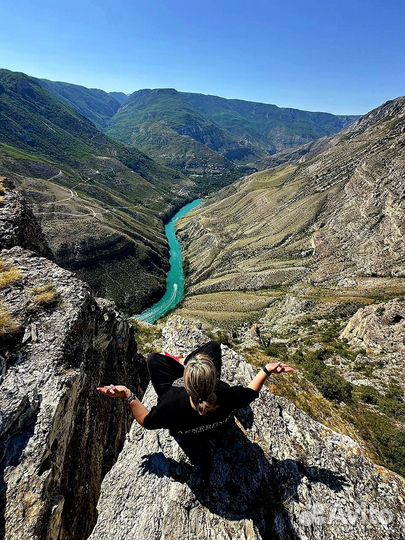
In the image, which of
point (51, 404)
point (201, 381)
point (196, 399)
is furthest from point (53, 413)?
point (201, 381)

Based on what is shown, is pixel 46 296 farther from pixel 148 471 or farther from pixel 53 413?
pixel 148 471

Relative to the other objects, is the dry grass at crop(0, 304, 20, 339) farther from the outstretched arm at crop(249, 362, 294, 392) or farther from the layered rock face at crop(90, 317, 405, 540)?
the outstretched arm at crop(249, 362, 294, 392)

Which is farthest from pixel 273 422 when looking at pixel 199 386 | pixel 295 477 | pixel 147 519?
pixel 199 386

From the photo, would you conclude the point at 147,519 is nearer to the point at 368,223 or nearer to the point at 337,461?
the point at 337,461

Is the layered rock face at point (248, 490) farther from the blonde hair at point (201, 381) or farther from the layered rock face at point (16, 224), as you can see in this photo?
the layered rock face at point (16, 224)

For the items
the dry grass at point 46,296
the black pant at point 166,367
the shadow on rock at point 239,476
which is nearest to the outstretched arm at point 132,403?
the black pant at point 166,367

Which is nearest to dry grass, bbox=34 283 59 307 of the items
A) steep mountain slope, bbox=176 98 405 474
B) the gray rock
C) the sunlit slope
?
the gray rock
